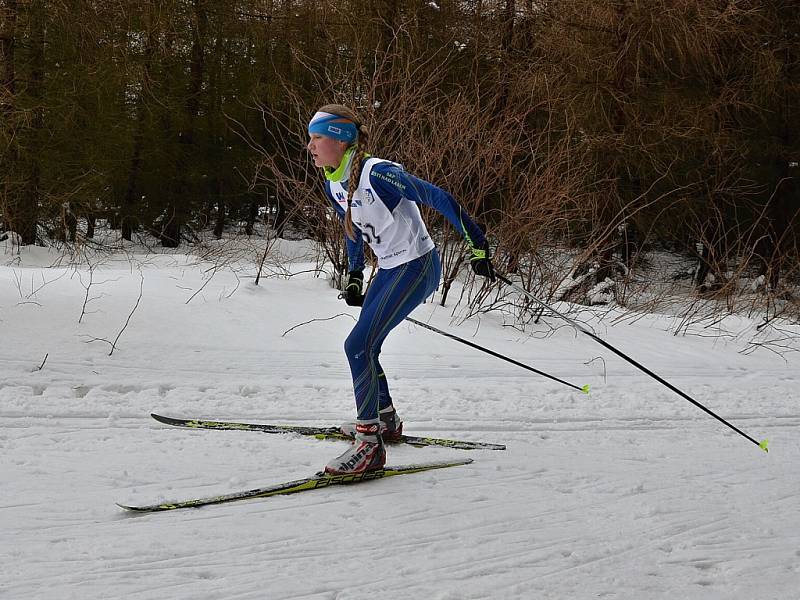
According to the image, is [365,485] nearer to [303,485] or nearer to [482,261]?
[303,485]

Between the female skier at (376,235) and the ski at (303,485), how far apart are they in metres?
0.05

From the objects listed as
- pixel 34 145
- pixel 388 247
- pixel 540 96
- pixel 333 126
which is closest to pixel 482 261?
pixel 388 247

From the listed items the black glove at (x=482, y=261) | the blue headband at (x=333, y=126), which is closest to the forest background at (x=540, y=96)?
the black glove at (x=482, y=261)

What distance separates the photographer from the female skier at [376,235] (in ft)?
12.2

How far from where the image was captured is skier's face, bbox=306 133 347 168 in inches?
149

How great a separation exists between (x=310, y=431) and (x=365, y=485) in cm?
75

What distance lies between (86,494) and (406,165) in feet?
17.2

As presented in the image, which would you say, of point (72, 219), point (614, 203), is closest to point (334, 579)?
point (614, 203)

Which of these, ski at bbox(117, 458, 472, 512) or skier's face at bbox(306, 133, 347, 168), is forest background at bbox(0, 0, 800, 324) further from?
skier's face at bbox(306, 133, 347, 168)

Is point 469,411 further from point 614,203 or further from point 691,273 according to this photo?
point 691,273

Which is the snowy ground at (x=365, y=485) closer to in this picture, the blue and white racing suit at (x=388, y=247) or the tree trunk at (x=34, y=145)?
the blue and white racing suit at (x=388, y=247)

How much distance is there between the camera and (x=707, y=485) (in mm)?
3750

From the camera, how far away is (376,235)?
3.89 meters

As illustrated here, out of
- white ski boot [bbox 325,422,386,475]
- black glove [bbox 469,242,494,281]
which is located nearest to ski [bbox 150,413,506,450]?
white ski boot [bbox 325,422,386,475]
